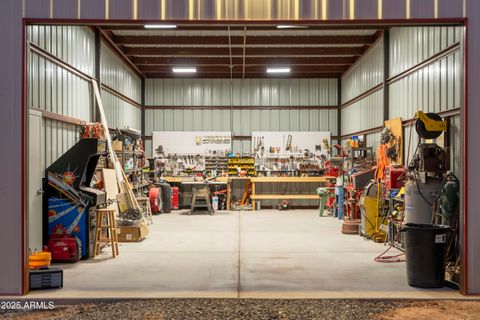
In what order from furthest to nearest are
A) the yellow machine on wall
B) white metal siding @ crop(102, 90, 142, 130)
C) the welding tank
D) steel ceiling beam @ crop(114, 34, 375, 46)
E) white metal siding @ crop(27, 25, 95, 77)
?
steel ceiling beam @ crop(114, 34, 375, 46)
white metal siding @ crop(102, 90, 142, 130)
the yellow machine on wall
white metal siding @ crop(27, 25, 95, 77)
the welding tank

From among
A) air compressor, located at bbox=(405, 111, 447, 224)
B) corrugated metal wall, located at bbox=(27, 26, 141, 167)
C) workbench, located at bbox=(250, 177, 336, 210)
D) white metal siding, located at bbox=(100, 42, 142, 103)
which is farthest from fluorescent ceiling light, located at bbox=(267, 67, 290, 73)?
air compressor, located at bbox=(405, 111, 447, 224)

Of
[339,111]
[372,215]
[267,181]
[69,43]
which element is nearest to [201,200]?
[267,181]

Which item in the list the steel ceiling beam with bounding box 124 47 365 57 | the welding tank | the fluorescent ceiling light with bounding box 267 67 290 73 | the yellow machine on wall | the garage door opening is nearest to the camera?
the garage door opening

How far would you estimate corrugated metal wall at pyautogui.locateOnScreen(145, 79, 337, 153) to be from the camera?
1588 centimetres

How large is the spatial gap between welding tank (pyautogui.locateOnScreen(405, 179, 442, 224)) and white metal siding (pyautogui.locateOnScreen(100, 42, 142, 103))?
24.3 ft

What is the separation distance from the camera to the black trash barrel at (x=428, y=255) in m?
5.27

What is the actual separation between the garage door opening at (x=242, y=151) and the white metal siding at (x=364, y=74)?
95 millimetres

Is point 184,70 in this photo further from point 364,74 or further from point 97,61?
point 364,74

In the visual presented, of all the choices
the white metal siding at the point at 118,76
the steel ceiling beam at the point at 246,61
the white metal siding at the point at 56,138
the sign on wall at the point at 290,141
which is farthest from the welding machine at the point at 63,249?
the sign on wall at the point at 290,141

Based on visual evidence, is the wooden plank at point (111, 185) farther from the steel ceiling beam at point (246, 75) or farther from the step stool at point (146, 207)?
the steel ceiling beam at point (246, 75)

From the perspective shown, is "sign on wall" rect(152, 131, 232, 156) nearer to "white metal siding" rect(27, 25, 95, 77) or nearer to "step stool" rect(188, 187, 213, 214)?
"step stool" rect(188, 187, 213, 214)

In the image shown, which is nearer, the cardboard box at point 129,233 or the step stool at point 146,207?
the cardboard box at point 129,233

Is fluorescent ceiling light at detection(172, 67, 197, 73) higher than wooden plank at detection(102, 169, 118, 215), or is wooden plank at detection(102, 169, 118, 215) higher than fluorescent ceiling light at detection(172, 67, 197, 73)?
fluorescent ceiling light at detection(172, 67, 197, 73)
